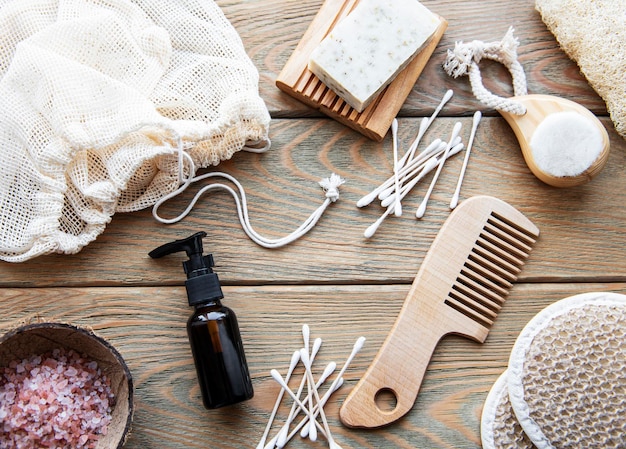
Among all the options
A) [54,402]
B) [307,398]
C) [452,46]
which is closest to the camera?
[54,402]

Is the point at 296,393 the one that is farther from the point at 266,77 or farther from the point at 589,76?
the point at 589,76

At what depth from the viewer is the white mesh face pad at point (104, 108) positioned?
84 centimetres

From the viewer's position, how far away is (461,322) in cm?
91

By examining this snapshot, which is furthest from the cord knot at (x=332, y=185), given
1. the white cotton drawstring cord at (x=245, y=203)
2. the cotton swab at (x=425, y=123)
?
the cotton swab at (x=425, y=123)

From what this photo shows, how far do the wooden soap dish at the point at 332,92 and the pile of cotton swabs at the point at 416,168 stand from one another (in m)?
0.04

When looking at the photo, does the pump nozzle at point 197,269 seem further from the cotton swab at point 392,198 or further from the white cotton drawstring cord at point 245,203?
the cotton swab at point 392,198

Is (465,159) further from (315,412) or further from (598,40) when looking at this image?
(315,412)

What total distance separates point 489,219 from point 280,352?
389 millimetres

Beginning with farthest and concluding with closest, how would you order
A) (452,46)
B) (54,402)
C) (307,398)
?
(452,46) < (307,398) < (54,402)

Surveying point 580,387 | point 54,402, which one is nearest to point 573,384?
point 580,387

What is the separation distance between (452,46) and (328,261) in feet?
1.37

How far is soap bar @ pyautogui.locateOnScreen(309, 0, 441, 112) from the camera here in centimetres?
90

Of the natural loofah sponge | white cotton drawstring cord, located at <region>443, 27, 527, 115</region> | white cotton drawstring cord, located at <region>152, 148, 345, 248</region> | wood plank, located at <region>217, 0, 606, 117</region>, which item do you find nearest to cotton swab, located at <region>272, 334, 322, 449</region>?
white cotton drawstring cord, located at <region>152, 148, 345, 248</region>

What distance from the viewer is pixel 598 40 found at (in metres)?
0.94
